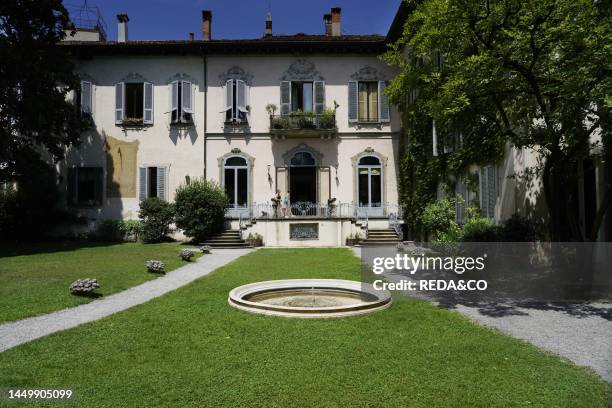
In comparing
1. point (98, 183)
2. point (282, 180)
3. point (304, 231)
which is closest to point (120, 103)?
point (98, 183)

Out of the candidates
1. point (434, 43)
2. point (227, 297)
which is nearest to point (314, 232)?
point (227, 297)

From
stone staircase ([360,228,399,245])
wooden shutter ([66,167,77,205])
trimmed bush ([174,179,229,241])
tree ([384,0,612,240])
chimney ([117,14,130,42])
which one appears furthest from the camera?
chimney ([117,14,130,42])

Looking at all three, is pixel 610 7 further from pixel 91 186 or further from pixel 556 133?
pixel 91 186

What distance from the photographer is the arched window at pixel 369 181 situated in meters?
21.0

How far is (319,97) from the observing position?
2094 centimetres

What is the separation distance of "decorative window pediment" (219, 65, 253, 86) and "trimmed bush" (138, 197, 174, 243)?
6826 mm

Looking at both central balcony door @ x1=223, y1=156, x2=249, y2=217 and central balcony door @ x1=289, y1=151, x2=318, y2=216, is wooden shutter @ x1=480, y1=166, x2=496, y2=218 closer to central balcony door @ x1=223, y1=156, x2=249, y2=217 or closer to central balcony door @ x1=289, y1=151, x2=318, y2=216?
central balcony door @ x1=289, y1=151, x2=318, y2=216

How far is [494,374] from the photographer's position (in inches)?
172

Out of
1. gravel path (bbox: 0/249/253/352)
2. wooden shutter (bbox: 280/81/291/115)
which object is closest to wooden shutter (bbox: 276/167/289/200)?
wooden shutter (bbox: 280/81/291/115)

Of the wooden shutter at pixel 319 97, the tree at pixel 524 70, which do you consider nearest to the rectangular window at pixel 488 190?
the tree at pixel 524 70

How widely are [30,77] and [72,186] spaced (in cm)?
587

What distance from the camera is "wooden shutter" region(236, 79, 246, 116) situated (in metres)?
21.0

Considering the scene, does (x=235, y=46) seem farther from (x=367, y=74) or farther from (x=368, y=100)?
(x=368, y=100)

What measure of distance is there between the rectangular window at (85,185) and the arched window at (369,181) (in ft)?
42.3
